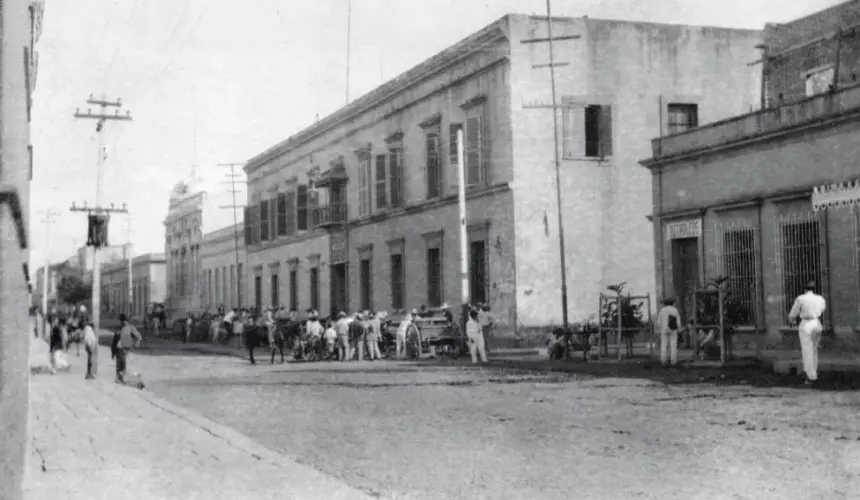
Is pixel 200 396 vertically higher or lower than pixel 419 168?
lower

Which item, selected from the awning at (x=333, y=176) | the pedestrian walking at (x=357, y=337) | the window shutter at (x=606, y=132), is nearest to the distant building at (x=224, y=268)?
the awning at (x=333, y=176)

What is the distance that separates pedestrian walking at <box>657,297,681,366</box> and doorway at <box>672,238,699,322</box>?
2.86 metres

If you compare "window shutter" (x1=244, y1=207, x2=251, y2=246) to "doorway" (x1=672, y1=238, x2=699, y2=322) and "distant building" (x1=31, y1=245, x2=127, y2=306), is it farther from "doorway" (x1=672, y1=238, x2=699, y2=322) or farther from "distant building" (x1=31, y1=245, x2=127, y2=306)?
"distant building" (x1=31, y1=245, x2=127, y2=306)

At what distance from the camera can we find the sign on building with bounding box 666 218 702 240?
20641mm

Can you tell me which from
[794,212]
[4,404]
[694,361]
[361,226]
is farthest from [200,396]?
[361,226]

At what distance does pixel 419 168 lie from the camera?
30828 millimetres

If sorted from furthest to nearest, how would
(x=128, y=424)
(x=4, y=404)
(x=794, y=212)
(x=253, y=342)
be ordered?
(x=253, y=342)
(x=794, y=212)
(x=128, y=424)
(x=4, y=404)

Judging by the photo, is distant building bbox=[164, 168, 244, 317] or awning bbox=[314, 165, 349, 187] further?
distant building bbox=[164, 168, 244, 317]

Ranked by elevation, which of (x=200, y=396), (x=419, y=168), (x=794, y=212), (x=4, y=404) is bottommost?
(x=200, y=396)

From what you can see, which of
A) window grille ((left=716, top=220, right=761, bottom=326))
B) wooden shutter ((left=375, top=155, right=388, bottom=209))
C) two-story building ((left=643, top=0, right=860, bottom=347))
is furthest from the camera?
wooden shutter ((left=375, top=155, right=388, bottom=209))

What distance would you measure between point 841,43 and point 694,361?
8.75 meters

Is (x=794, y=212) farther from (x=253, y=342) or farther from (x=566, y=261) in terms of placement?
(x=253, y=342)

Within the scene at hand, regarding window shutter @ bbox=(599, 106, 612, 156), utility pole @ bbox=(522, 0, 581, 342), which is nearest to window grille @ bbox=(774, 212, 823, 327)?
utility pole @ bbox=(522, 0, 581, 342)

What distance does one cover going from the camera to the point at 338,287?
37.9 meters
